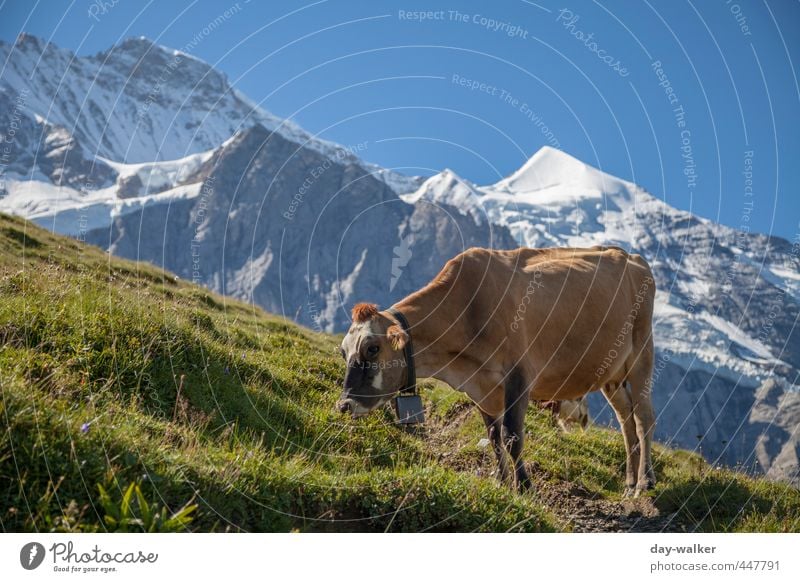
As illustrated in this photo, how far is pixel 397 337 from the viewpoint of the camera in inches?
314

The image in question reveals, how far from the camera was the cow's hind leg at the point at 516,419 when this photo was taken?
8781mm

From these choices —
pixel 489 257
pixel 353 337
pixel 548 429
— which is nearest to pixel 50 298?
pixel 353 337

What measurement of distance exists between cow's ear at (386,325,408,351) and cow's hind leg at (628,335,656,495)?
5968mm

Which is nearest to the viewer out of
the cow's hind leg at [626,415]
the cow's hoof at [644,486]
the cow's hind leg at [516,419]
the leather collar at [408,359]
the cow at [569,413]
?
the leather collar at [408,359]

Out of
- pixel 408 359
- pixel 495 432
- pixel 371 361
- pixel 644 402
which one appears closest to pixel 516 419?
pixel 495 432

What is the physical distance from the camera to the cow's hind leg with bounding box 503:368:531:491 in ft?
28.8

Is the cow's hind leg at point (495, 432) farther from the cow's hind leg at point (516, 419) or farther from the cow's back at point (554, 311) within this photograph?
the cow's back at point (554, 311)

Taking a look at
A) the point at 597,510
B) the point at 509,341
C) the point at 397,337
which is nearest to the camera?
the point at 397,337

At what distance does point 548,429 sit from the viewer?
13516 millimetres
